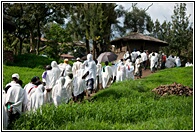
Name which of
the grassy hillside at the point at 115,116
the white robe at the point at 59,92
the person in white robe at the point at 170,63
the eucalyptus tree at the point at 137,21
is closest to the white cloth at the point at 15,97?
the grassy hillside at the point at 115,116

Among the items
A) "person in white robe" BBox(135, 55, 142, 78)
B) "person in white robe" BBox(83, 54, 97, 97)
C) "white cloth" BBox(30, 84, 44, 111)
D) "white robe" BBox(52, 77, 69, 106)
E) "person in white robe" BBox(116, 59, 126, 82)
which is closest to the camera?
"white cloth" BBox(30, 84, 44, 111)

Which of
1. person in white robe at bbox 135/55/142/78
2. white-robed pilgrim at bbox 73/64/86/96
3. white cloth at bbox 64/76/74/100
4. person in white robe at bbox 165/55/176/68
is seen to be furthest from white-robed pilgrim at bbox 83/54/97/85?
person in white robe at bbox 165/55/176/68

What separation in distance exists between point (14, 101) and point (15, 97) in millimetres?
100

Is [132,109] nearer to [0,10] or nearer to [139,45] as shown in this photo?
[0,10]

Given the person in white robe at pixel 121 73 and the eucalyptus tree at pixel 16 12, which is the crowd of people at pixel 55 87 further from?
the eucalyptus tree at pixel 16 12

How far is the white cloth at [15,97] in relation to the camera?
7.27 meters

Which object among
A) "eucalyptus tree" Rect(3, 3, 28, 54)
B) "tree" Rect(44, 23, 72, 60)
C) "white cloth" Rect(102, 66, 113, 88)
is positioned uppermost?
"eucalyptus tree" Rect(3, 3, 28, 54)

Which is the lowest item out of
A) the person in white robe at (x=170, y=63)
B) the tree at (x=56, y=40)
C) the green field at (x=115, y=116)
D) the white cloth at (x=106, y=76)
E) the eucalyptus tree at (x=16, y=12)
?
the green field at (x=115, y=116)

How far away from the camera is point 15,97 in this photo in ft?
24.1

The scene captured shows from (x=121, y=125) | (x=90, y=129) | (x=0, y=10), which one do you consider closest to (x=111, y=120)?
(x=121, y=125)

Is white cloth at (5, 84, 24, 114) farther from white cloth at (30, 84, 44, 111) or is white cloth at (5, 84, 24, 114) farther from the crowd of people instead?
white cloth at (30, 84, 44, 111)

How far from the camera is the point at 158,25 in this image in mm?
42500

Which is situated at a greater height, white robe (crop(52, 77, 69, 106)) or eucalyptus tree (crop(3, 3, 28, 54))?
eucalyptus tree (crop(3, 3, 28, 54))

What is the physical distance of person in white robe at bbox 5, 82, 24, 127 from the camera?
725 centimetres
